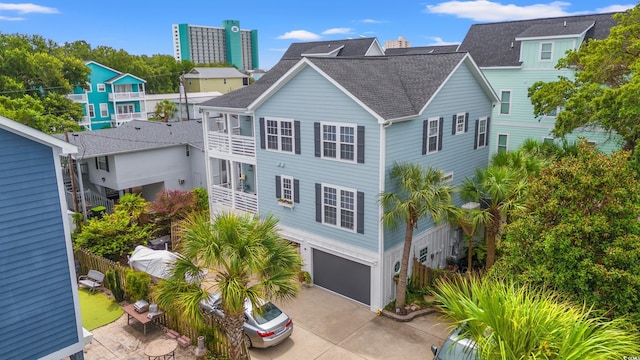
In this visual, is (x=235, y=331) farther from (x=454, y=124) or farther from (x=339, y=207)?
(x=454, y=124)

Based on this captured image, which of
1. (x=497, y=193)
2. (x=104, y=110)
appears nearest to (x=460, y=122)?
(x=497, y=193)

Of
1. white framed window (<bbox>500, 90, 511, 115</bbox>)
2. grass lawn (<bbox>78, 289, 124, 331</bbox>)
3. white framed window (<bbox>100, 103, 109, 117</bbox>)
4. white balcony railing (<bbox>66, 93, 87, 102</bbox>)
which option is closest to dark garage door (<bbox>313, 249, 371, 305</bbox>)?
grass lawn (<bbox>78, 289, 124, 331</bbox>)

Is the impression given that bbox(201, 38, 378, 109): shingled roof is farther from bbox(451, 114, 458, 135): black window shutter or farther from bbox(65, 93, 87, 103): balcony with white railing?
bbox(65, 93, 87, 103): balcony with white railing

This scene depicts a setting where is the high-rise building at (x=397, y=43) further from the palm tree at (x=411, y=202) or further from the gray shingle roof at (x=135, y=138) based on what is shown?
the palm tree at (x=411, y=202)

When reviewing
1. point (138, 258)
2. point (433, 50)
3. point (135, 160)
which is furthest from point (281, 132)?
point (433, 50)

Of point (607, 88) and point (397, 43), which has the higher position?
point (397, 43)

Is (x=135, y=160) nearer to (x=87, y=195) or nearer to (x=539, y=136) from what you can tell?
(x=87, y=195)
